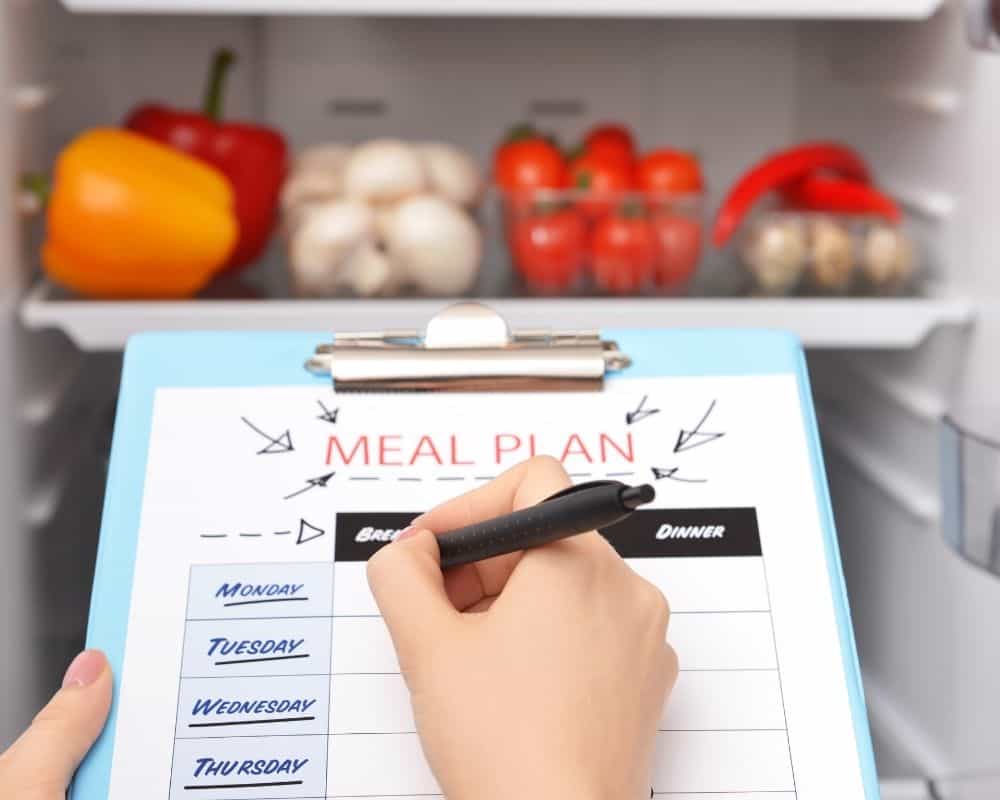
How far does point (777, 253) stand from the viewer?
4.34 feet

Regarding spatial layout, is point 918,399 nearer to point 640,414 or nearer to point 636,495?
point 640,414

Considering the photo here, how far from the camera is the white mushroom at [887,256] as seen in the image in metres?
1.32

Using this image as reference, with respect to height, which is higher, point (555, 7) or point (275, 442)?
point (555, 7)

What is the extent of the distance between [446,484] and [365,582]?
8cm

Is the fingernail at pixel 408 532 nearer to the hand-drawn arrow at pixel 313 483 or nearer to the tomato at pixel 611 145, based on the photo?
the hand-drawn arrow at pixel 313 483

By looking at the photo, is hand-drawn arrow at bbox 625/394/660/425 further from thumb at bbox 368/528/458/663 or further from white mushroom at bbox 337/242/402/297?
white mushroom at bbox 337/242/402/297

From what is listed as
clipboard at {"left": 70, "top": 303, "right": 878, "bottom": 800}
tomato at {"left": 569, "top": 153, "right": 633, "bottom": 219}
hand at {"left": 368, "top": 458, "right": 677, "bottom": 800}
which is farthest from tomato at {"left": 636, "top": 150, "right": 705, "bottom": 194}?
hand at {"left": 368, "top": 458, "right": 677, "bottom": 800}

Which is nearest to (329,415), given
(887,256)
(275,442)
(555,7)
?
(275,442)

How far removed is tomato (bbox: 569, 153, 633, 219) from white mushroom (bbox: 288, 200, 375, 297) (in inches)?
8.8

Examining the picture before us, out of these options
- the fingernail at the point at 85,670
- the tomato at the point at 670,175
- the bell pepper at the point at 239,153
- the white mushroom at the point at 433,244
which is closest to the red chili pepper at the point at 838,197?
the tomato at the point at 670,175

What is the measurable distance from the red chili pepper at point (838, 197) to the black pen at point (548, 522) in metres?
0.83

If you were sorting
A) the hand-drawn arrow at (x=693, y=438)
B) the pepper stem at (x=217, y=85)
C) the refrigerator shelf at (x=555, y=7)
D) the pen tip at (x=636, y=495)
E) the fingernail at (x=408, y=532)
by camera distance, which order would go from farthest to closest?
the pepper stem at (x=217, y=85)
the refrigerator shelf at (x=555, y=7)
the hand-drawn arrow at (x=693, y=438)
the fingernail at (x=408, y=532)
the pen tip at (x=636, y=495)

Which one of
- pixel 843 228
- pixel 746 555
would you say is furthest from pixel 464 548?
pixel 843 228

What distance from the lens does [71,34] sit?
5.07 ft
